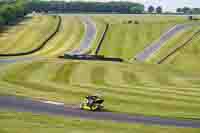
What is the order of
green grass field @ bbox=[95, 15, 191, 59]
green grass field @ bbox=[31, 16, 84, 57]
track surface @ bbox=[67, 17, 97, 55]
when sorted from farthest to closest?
green grass field @ bbox=[95, 15, 191, 59], track surface @ bbox=[67, 17, 97, 55], green grass field @ bbox=[31, 16, 84, 57]

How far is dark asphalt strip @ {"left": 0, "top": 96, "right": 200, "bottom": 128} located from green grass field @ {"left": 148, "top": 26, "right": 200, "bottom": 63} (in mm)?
59931

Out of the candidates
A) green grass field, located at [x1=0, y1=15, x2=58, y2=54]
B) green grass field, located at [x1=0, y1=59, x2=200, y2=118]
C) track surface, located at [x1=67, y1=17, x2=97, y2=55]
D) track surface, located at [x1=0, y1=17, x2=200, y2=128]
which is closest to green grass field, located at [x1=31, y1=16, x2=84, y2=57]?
track surface, located at [x1=67, y1=17, x2=97, y2=55]

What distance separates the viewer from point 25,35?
148 meters

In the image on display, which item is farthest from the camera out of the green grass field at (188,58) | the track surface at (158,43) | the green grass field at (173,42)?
the track surface at (158,43)

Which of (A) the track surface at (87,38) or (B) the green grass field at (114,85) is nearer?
(B) the green grass field at (114,85)

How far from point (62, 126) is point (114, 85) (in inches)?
1129

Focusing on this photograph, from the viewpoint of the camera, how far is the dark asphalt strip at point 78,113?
159ft

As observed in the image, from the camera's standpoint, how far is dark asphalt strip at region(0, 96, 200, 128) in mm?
48500

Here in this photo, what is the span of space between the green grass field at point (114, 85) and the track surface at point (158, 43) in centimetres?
2427

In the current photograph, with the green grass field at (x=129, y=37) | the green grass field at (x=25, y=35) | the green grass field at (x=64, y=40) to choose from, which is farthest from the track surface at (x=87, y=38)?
the green grass field at (x=25, y=35)

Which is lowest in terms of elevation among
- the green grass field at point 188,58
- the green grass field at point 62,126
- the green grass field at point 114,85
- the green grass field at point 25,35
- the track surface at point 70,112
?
the green grass field at point 188,58

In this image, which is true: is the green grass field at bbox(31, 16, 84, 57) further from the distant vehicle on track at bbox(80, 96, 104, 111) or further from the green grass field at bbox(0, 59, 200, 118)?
the distant vehicle on track at bbox(80, 96, 104, 111)

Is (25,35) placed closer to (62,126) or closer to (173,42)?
(173,42)

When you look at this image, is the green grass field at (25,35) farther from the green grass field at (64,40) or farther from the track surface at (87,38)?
the track surface at (87,38)
